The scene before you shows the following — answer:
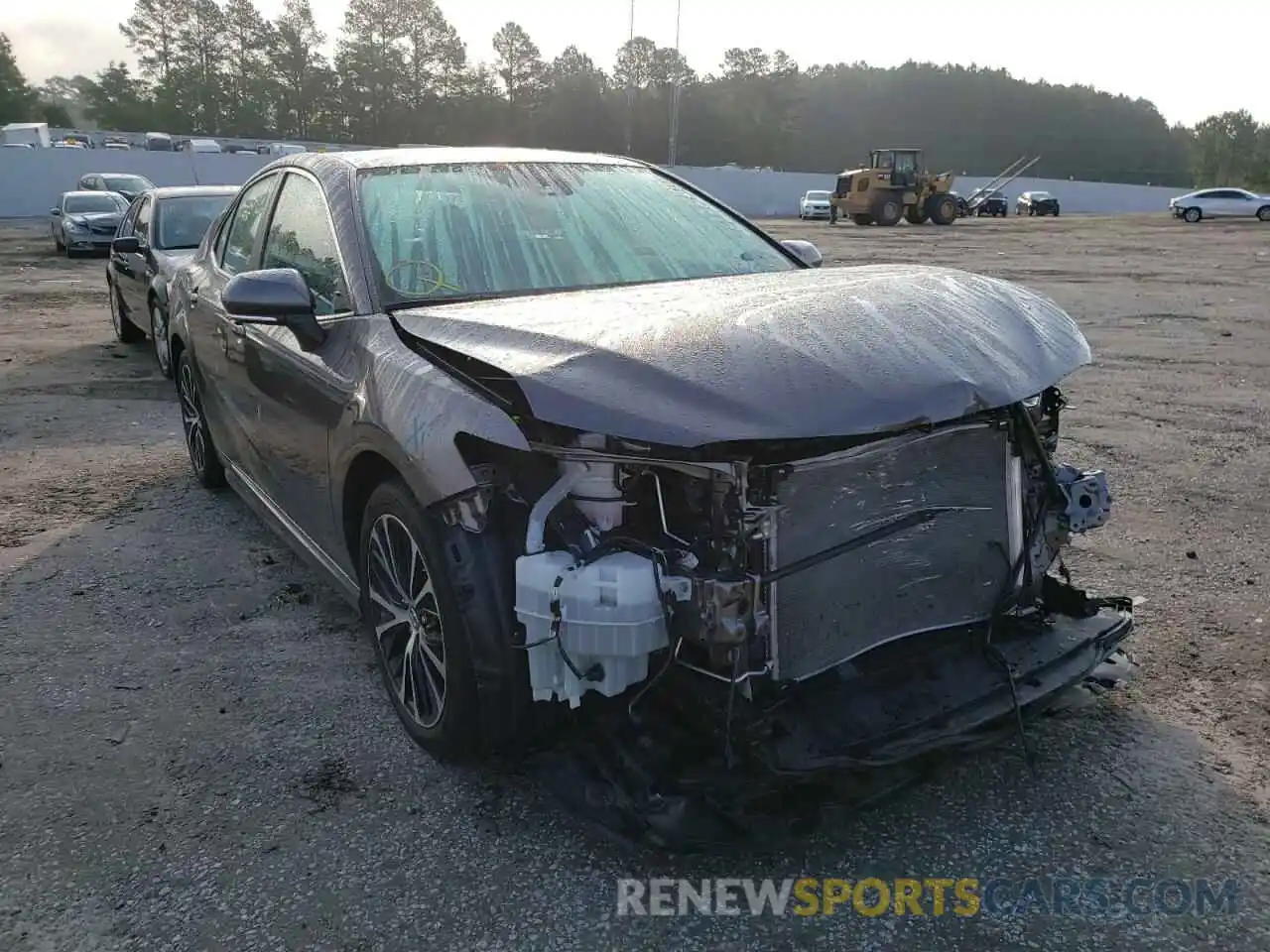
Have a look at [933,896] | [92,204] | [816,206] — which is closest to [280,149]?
[816,206]

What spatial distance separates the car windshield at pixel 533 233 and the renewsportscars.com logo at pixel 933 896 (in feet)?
6.01

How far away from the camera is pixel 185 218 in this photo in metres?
8.88

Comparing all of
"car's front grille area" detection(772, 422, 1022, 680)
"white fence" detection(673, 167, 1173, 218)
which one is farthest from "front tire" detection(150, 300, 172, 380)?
"white fence" detection(673, 167, 1173, 218)

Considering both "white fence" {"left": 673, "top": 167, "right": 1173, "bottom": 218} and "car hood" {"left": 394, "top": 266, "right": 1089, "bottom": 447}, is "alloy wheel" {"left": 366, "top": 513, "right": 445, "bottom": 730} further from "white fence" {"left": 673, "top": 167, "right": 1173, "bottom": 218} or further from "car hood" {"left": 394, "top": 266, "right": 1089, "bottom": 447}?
"white fence" {"left": 673, "top": 167, "right": 1173, "bottom": 218}

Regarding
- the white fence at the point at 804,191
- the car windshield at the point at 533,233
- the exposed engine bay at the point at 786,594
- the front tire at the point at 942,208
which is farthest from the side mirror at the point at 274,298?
the white fence at the point at 804,191

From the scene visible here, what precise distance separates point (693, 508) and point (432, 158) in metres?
2.07

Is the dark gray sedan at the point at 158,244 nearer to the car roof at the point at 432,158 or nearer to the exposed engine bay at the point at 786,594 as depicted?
the car roof at the point at 432,158

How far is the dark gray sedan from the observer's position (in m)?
8.29

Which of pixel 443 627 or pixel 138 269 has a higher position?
pixel 138 269

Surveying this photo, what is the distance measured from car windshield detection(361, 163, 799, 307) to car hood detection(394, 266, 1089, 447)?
0.33 metres

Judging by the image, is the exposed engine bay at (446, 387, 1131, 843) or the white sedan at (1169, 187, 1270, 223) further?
the white sedan at (1169, 187, 1270, 223)

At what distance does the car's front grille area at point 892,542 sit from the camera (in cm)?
233

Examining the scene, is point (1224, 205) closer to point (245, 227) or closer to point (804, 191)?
point (804, 191)

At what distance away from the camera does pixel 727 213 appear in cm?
411
